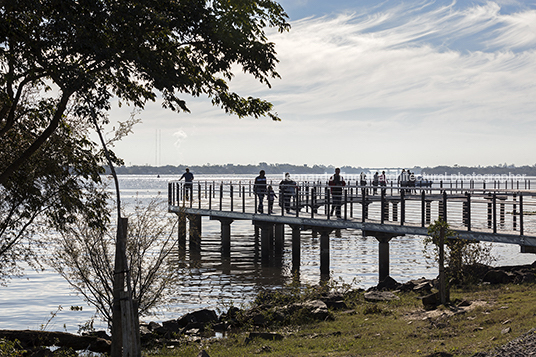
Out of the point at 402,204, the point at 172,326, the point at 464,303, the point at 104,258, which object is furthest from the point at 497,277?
the point at 104,258

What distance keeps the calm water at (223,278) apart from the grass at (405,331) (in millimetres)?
3766

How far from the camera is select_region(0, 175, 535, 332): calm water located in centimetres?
1731

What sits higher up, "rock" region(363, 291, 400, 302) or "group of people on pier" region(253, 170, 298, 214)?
"group of people on pier" region(253, 170, 298, 214)

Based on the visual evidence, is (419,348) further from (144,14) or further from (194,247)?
(194,247)

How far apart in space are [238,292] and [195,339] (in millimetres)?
6887

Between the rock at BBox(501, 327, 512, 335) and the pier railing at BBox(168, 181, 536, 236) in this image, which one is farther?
the pier railing at BBox(168, 181, 536, 236)

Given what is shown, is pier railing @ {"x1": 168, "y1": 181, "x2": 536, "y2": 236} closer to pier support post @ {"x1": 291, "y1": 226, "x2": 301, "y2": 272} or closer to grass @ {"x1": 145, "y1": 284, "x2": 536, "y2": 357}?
pier support post @ {"x1": 291, "y1": 226, "x2": 301, "y2": 272}

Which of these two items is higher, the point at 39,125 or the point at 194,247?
the point at 39,125

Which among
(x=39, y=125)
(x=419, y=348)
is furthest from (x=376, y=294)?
(x=39, y=125)

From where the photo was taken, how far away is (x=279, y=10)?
35.0 feet

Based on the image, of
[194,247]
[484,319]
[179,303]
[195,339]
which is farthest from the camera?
[194,247]

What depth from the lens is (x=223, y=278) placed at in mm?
22391

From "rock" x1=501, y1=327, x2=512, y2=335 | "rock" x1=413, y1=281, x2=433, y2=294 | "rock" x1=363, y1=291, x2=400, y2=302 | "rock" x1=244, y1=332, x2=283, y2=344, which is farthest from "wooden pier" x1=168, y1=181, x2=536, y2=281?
"rock" x1=501, y1=327, x2=512, y2=335

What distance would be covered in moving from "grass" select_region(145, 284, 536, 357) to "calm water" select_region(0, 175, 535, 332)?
3766 mm
